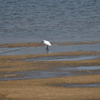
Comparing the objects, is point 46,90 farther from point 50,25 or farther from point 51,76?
point 50,25

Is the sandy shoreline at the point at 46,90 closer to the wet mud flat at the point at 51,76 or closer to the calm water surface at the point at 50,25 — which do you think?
the wet mud flat at the point at 51,76

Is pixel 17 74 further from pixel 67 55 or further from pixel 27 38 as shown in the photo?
pixel 27 38

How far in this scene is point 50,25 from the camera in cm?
2962

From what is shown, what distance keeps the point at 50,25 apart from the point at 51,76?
1538 cm

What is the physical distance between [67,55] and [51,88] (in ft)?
18.0

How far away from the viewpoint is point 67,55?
18.2 m

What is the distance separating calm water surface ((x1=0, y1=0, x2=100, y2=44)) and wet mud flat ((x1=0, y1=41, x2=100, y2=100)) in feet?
18.0

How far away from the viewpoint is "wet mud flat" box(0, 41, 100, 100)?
483 inches

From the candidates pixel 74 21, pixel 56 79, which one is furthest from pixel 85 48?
pixel 74 21

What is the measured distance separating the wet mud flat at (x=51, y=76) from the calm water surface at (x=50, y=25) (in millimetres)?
5479

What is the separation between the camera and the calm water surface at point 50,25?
2445 centimetres

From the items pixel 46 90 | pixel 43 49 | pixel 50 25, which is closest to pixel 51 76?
pixel 46 90

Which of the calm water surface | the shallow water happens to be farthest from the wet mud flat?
the calm water surface

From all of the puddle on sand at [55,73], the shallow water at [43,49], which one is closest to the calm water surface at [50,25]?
the shallow water at [43,49]
